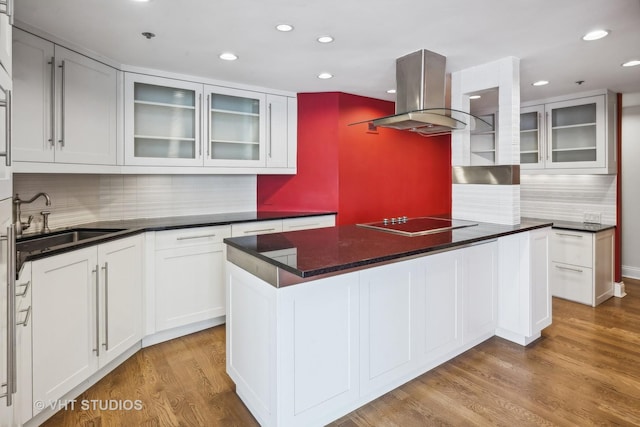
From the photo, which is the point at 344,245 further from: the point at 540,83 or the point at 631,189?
the point at 631,189

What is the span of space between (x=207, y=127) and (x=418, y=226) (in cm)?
209

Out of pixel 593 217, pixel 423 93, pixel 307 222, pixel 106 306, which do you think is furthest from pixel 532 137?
pixel 106 306

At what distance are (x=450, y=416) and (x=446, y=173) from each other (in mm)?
3653

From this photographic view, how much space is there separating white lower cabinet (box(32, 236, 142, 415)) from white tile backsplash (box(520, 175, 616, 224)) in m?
4.62

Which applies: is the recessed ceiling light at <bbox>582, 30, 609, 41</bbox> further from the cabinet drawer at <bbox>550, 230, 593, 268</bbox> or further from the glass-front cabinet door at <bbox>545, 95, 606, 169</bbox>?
the cabinet drawer at <bbox>550, 230, 593, 268</bbox>

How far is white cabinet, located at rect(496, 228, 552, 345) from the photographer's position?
2758mm

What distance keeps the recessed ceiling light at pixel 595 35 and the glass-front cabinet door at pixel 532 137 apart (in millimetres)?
1918

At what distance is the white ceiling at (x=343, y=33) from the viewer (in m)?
2.04

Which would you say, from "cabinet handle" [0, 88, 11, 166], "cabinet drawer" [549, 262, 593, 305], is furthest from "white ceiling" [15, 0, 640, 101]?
"cabinet drawer" [549, 262, 593, 305]

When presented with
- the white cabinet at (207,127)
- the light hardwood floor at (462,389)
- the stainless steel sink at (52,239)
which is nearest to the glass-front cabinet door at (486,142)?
the light hardwood floor at (462,389)

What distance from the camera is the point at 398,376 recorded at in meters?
2.17

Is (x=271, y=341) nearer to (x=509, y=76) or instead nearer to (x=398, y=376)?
(x=398, y=376)

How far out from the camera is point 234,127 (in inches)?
142

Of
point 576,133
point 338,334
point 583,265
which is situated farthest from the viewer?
point 576,133
